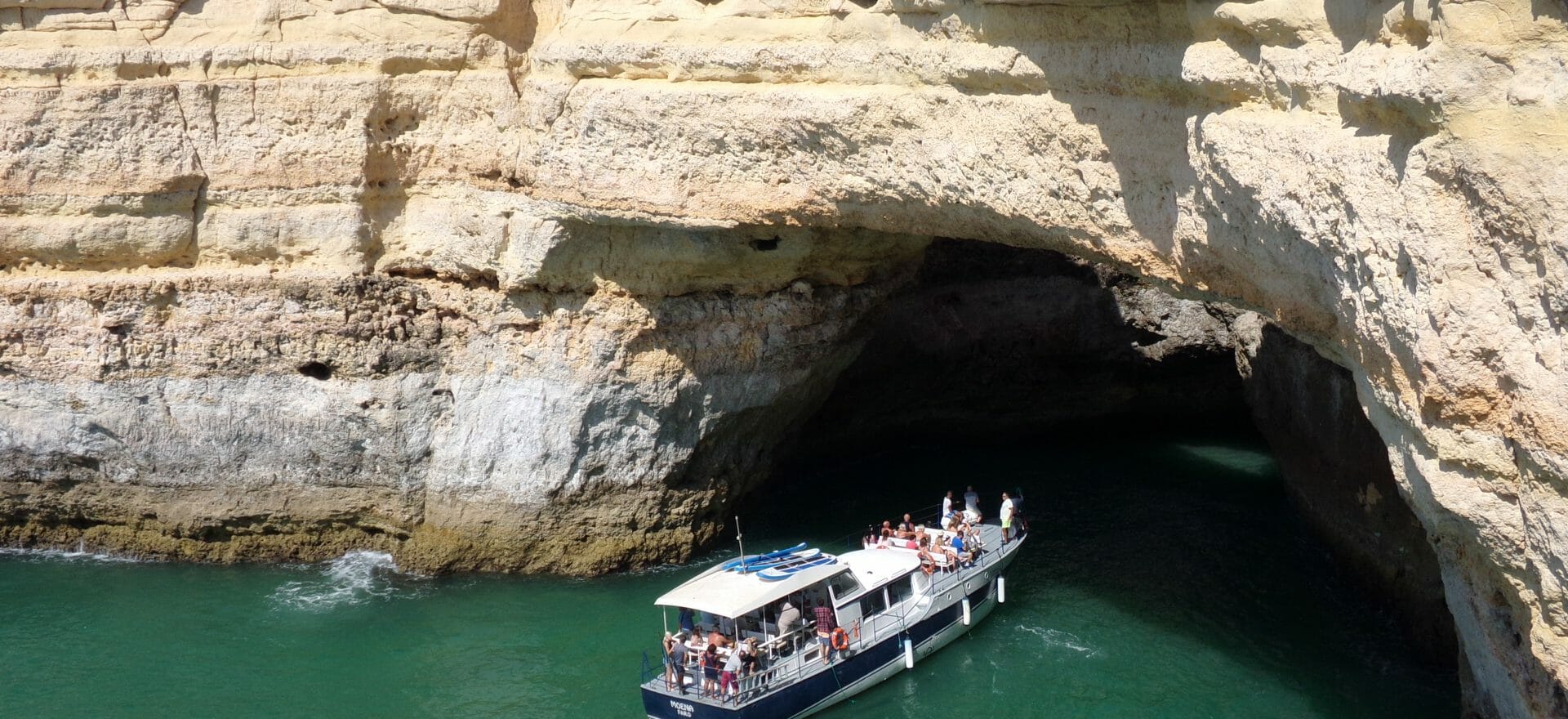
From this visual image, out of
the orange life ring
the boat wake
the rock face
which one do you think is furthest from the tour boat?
the boat wake

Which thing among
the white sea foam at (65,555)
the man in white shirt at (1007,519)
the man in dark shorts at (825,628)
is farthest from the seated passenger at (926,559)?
the white sea foam at (65,555)

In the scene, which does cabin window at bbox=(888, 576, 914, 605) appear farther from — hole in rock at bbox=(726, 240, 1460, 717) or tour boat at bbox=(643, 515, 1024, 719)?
hole in rock at bbox=(726, 240, 1460, 717)

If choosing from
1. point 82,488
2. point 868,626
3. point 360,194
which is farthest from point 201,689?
point 868,626

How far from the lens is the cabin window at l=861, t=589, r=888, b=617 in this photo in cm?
1448

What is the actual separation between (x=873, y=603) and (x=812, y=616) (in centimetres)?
67

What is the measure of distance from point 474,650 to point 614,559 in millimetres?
2198

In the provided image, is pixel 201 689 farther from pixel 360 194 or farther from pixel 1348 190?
pixel 1348 190

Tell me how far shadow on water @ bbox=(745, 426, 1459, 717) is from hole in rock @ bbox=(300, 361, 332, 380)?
5.37m

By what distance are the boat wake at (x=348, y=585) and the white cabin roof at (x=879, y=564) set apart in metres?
5.10

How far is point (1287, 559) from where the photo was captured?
54.2ft

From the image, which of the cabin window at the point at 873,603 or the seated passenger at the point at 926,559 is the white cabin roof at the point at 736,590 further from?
the seated passenger at the point at 926,559

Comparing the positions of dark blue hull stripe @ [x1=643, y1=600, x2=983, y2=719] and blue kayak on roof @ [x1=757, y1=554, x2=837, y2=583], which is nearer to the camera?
dark blue hull stripe @ [x1=643, y1=600, x2=983, y2=719]

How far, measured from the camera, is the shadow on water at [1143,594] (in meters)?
13.6

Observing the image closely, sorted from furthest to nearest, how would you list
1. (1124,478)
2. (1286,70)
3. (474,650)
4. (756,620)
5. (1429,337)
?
1. (1124,478)
2. (474,650)
3. (756,620)
4. (1286,70)
5. (1429,337)
